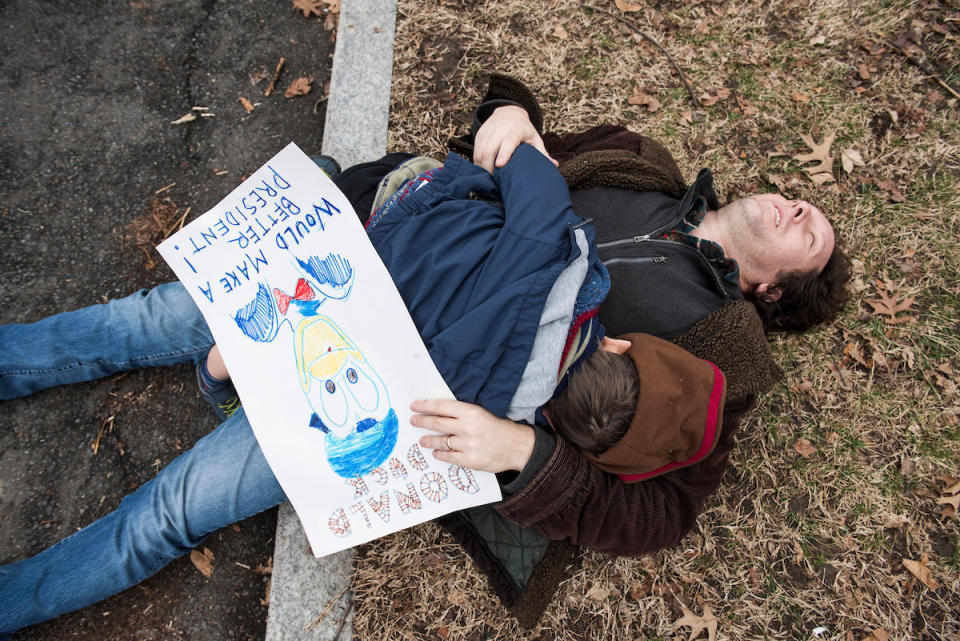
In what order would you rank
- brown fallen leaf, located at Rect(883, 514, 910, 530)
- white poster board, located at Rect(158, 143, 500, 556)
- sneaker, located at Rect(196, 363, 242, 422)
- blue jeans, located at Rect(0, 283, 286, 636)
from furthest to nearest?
brown fallen leaf, located at Rect(883, 514, 910, 530), sneaker, located at Rect(196, 363, 242, 422), blue jeans, located at Rect(0, 283, 286, 636), white poster board, located at Rect(158, 143, 500, 556)

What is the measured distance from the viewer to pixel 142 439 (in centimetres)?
235

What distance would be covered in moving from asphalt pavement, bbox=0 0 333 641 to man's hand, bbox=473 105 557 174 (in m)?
1.21

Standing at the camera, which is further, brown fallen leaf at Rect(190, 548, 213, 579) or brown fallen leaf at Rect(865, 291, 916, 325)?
brown fallen leaf at Rect(865, 291, 916, 325)

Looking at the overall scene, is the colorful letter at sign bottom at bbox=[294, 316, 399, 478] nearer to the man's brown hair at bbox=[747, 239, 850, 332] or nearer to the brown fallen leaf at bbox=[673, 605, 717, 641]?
the brown fallen leaf at bbox=[673, 605, 717, 641]

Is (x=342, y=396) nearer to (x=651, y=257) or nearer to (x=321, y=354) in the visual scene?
(x=321, y=354)

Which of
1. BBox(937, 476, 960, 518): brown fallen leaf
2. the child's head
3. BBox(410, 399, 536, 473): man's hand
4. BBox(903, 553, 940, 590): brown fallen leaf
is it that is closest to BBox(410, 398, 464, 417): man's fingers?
BBox(410, 399, 536, 473): man's hand

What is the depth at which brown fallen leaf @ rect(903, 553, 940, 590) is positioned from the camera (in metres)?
2.40

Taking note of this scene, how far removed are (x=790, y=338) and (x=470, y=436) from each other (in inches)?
77.2

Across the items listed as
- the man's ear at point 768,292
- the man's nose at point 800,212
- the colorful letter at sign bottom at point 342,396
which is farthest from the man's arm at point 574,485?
the man's nose at point 800,212

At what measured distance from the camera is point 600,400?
1.58 meters

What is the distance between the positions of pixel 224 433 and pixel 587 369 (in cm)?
143

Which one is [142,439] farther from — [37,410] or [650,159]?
[650,159]

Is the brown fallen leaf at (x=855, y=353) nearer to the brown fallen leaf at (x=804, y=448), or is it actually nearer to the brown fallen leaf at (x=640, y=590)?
the brown fallen leaf at (x=804, y=448)

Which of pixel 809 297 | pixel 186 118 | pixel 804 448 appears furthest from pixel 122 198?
pixel 804 448
